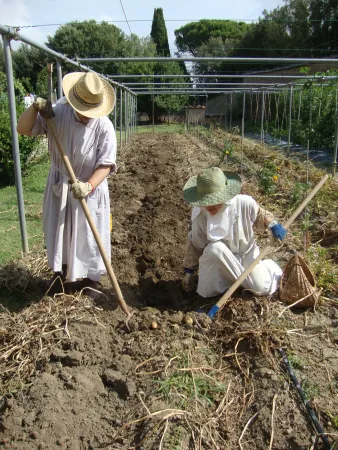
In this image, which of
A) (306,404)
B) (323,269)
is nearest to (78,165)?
(306,404)

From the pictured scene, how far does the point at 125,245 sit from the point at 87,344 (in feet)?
6.66

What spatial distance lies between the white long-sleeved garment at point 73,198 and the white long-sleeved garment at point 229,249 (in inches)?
28.8

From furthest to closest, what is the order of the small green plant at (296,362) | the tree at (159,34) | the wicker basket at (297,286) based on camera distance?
the tree at (159,34)
the wicker basket at (297,286)
the small green plant at (296,362)

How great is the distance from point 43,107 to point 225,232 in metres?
1.51

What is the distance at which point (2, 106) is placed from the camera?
8.64 metres

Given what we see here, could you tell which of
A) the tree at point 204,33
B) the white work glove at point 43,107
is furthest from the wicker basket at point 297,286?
the tree at point 204,33

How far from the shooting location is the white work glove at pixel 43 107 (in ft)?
9.39

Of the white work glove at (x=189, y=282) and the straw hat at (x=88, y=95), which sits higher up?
the straw hat at (x=88, y=95)

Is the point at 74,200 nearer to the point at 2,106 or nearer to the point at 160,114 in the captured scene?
the point at 2,106

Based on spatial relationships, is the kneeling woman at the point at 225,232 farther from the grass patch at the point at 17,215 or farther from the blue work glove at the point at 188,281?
the grass patch at the point at 17,215

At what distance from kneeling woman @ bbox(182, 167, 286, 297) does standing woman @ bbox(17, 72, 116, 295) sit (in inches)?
26.1

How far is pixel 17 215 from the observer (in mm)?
5699

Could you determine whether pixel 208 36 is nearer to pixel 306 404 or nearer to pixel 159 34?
pixel 159 34

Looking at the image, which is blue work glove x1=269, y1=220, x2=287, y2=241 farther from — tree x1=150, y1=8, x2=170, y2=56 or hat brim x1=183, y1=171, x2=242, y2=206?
tree x1=150, y1=8, x2=170, y2=56
